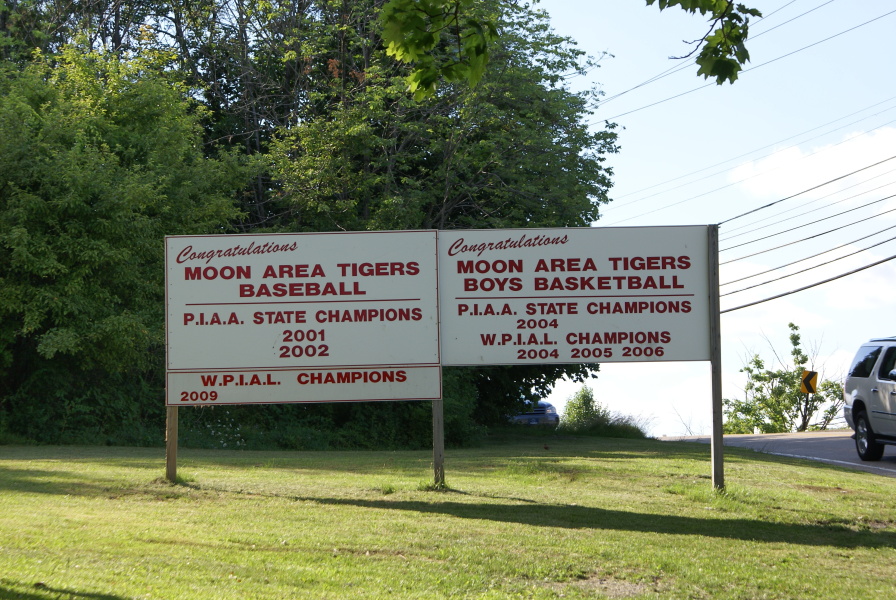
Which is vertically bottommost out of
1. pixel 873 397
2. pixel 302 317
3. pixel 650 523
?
pixel 650 523

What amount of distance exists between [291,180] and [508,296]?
60.7 ft

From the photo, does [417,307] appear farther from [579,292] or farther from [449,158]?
[449,158]

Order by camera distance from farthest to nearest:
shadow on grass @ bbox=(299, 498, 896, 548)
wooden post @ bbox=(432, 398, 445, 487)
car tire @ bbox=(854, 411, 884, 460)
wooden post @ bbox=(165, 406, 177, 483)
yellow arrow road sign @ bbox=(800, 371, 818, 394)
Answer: yellow arrow road sign @ bbox=(800, 371, 818, 394)
car tire @ bbox=(854, 411, 884, 460)
wooden post @ bbox=(165, 406, 177, 483)
wooden post @ bbox=(432, 398, 445, 487)
shadow on grass @ bbox=(299, 498, 896, 548)

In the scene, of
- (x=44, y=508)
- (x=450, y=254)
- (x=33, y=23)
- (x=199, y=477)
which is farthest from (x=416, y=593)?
(x=33, y=23)

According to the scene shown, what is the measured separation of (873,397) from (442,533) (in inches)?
496

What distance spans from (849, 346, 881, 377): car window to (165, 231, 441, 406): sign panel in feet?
35.9

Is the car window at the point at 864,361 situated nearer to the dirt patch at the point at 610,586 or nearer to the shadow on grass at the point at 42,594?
the dirt patch at the point at 610,586

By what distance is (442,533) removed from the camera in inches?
360

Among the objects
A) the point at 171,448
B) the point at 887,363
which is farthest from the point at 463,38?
the point at 887,363

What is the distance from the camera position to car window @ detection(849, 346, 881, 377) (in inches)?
753

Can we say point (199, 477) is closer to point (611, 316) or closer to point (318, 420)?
point (611, 316)

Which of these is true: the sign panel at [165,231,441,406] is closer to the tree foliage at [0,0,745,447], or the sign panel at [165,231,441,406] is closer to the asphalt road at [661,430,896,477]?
the tree foliage at [0,0,745,447]

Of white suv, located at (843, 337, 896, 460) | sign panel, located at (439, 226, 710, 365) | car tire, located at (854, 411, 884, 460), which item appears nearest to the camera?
sign panel, located at (439, 226, 710, 365)

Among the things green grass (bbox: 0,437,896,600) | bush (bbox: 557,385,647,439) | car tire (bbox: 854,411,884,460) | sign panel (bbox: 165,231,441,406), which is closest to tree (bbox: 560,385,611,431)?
bush (bbox: 557,385,647,439)
